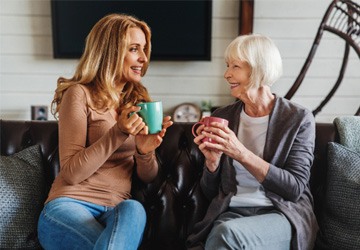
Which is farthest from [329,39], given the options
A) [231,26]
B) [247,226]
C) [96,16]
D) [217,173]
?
[247,226]

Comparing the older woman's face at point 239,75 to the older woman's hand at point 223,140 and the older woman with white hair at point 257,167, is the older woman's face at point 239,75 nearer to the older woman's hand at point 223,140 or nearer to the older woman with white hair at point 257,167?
the older woman with white hair at point 257,167

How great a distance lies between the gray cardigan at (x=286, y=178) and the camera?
4.05 feet

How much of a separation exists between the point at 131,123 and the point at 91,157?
0.62 ft

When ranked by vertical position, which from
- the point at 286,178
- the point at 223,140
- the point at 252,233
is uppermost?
the point at 223,140

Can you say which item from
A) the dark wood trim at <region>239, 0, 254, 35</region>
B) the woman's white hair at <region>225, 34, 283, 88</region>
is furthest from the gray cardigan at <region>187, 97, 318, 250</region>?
the dark wood trim at <region>239, 0, 254, 35</region>

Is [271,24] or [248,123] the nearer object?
[248,123]

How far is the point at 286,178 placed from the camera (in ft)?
4.03

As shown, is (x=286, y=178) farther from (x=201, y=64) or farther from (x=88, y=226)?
(x=201, y=64)

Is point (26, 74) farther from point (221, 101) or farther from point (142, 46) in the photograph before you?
point (142, 46)

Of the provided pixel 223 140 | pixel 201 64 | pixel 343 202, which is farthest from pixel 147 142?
pixel 201 64

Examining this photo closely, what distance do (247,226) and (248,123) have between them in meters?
0.41

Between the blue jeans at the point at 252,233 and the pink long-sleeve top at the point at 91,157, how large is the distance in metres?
0.37

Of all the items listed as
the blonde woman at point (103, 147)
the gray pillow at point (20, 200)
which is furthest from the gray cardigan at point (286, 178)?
the gray pillow at point (20, 200)

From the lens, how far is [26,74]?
3.11 m
